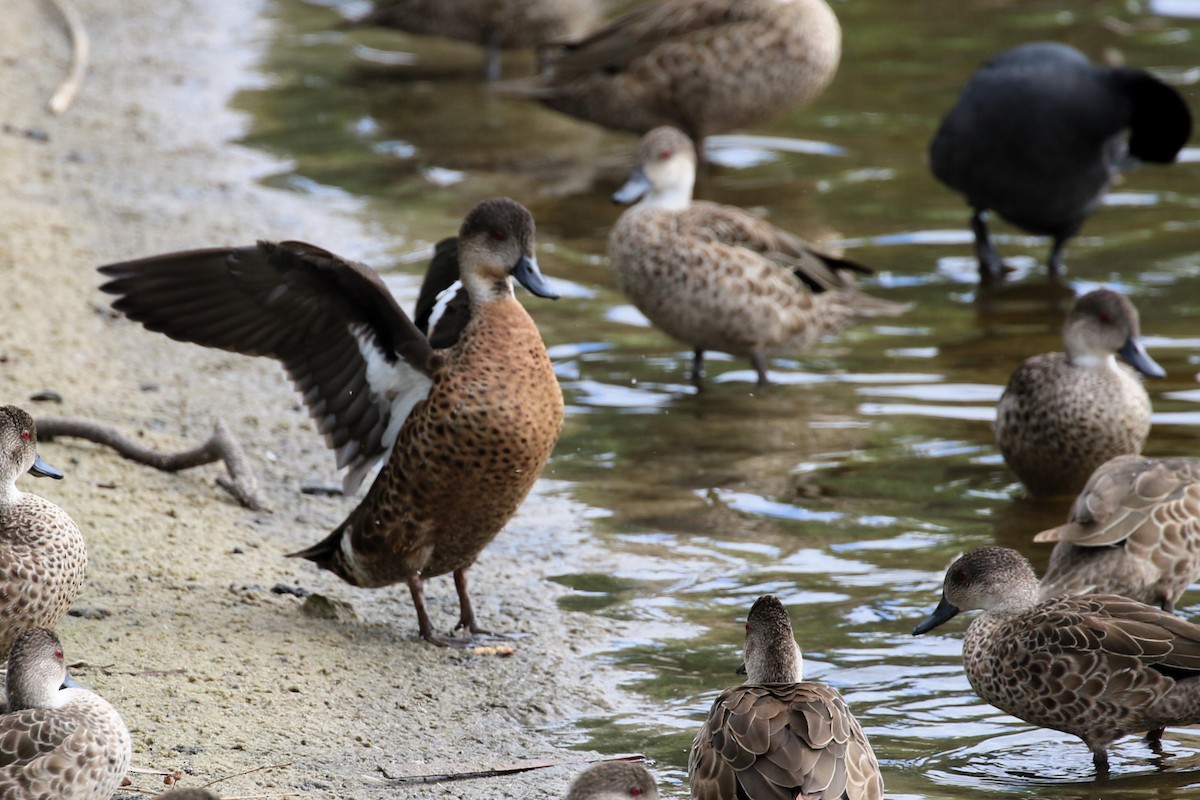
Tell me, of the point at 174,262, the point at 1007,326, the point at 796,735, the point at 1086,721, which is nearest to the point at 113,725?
the point at 796,735

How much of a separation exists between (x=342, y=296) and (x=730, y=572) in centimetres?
173

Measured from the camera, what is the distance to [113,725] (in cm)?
368

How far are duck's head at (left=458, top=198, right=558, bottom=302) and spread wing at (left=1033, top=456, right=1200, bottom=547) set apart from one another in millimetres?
1836

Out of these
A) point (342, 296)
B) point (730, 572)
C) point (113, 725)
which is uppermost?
point (342, 296)

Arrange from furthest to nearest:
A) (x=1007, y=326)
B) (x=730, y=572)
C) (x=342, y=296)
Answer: (x=1007, y=326) < (x=730, y=572) < (x=342, y=296)

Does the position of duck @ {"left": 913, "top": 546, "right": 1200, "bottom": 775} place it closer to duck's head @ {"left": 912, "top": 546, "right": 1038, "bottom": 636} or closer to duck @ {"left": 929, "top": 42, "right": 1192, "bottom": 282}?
duck's head @ {"left": 912, "top": 546, "right": 1038, "bottom": 636}

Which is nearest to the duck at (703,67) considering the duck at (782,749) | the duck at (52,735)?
the duck at (782,749)

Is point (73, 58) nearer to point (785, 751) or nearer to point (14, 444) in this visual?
point (14, 444)

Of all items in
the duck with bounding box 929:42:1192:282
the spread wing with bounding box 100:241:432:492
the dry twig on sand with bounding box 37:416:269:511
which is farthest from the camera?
the duck with bounding box 929:42:1192:282

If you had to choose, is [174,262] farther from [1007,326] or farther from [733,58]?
[733,58]

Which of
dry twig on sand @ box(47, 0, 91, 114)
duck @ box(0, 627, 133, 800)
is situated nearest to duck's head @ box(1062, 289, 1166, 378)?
duck @ box(0, 627, 133, 800)

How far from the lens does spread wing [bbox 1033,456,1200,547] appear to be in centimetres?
522

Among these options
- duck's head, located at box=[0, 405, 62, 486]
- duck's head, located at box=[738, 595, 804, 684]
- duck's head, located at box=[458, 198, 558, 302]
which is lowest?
duck's head, located at box=[738, 595, 804, 684]

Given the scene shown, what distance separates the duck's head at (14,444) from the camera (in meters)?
4.53
